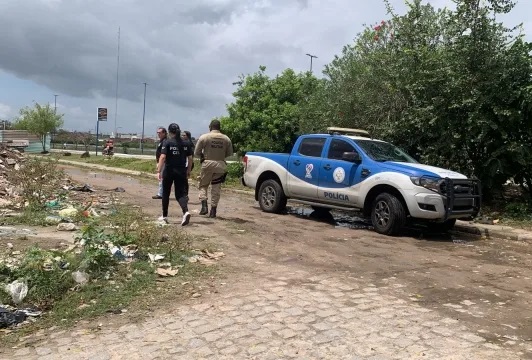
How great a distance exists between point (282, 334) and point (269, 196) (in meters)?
7.86

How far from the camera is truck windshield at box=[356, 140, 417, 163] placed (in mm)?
10516

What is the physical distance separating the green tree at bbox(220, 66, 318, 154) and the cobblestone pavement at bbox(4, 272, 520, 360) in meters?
14.4

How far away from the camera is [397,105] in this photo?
14.1m

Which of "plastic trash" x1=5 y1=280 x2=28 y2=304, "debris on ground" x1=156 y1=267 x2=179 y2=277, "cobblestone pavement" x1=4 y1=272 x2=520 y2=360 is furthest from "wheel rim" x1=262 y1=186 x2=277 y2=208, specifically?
"plastic trash" x1=5 y1=280 x2=28 y2=304

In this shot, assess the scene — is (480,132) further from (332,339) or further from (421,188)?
(332,339)

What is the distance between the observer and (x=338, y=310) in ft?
16.8

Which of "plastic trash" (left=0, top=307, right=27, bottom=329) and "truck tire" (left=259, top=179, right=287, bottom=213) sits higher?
"truck tire" (left=259, top=179, right=287, bottom=213)

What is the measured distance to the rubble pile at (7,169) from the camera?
11.5m

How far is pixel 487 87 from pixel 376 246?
5.60 m

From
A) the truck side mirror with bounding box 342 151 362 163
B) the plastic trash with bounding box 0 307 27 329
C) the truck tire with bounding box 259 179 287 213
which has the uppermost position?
the truck side mirror with bounding box 342 151 362 163

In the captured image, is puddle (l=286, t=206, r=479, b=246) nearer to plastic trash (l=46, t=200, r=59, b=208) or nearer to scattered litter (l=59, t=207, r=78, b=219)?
scattered litter (l=59, t=207, r=78, b=219)

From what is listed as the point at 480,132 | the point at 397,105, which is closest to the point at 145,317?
the point at 480,132

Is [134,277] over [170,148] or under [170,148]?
under

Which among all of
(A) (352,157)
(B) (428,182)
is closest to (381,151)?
(A) (352,157)
